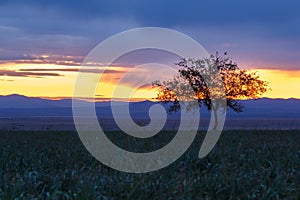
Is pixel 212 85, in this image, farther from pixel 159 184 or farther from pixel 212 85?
pixel 159 184

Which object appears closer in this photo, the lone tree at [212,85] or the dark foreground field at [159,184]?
the dark foreground field at [159,184]

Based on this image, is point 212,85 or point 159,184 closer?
point 159,184

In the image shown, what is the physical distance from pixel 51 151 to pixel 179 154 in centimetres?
545

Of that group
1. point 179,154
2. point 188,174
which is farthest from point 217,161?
point 188,174

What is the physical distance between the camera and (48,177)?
12500 millimetres

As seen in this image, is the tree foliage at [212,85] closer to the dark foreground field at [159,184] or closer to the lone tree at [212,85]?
the lone tree at [212,85]

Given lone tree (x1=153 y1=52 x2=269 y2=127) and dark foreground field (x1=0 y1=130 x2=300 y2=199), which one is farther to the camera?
lone tree (x1=153 y1=52 x2=269 y2=127)

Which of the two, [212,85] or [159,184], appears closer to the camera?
[159,184]

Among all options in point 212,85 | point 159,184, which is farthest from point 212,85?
point 159,184

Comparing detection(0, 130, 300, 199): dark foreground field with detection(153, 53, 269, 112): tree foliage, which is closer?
detection(0, 130, 300, 199): dark foreground field

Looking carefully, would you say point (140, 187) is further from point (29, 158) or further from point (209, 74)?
point (209, 74)

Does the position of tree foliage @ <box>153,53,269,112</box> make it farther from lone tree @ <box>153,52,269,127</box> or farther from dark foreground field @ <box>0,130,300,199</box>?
dark foreground field @ <box>0,130,300,199</box>

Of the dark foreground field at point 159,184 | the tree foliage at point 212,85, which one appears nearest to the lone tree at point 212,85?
the tree foliage at point 212,85

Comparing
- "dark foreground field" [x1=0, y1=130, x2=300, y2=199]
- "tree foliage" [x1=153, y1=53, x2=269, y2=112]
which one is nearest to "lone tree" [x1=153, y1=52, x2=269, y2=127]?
"tree foliage" [x1=153, y1=53, x2=269, y2=112]
